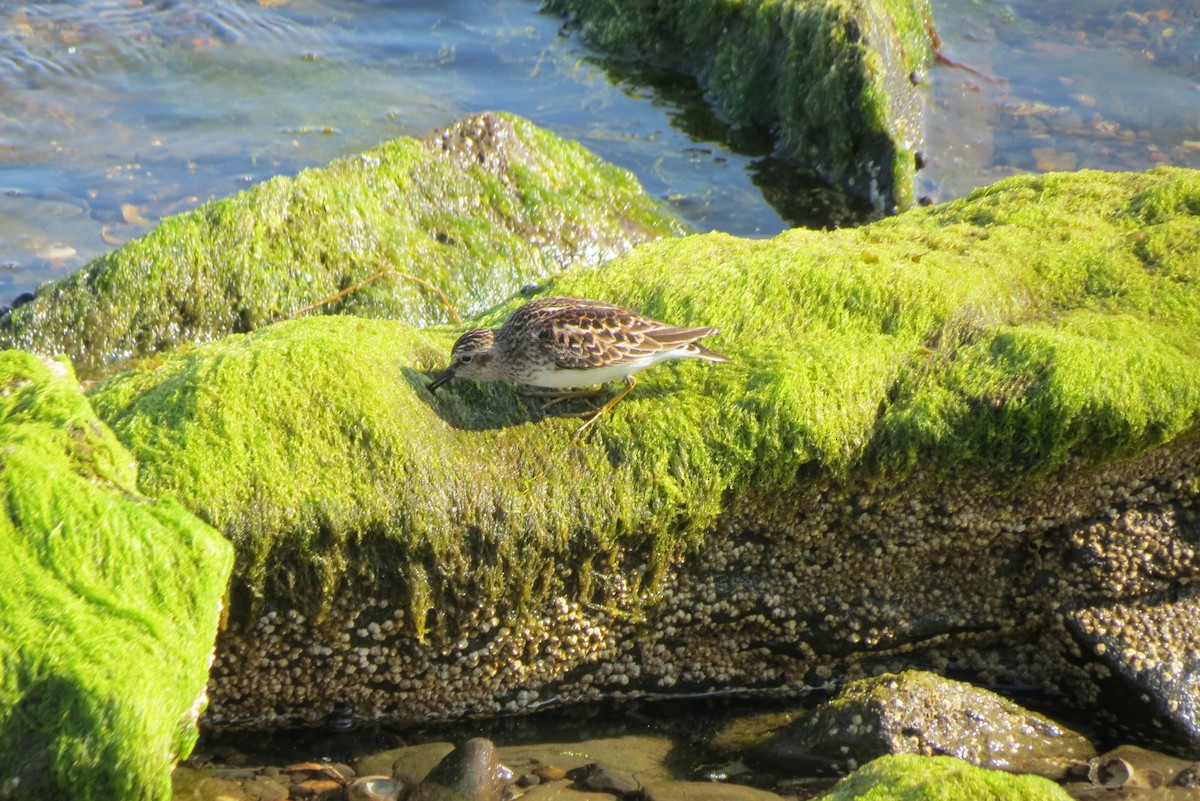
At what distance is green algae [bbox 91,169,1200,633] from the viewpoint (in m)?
4.33

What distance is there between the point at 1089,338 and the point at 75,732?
404 centimetres

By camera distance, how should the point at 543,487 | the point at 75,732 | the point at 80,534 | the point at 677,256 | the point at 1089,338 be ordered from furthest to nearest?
the point at 677,256, the point at 1089,338, the point at 543,487, the point at 80,534, the point at 75,732

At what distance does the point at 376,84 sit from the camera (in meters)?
11.4

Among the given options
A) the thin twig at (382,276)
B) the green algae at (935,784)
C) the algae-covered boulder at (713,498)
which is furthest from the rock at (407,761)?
the thin twig at (382,276)

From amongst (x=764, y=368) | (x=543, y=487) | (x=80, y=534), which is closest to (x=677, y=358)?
(x=764, y=368)

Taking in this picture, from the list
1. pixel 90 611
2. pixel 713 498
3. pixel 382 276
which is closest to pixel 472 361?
pixel 713 498

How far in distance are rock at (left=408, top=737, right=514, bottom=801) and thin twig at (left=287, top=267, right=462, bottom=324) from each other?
3.20 m

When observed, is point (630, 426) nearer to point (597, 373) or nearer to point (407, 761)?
point (597, 373)

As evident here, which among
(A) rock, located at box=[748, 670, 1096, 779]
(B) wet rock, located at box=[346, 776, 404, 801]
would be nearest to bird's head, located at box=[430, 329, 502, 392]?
(B) wet rock, located at box=[346, 776, 404, 801]

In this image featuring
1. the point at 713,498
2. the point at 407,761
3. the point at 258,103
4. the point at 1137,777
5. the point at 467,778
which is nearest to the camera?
the point at 467,778

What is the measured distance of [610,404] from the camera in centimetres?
477

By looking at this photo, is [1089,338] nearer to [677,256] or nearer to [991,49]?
[677,256]

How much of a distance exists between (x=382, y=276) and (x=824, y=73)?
423cm

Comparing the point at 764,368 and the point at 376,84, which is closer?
the point at 764,368
